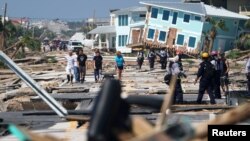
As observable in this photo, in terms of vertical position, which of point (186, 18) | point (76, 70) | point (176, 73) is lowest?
point (186, 18)

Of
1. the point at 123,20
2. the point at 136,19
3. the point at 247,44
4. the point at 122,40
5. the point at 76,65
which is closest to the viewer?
the point at 76,65

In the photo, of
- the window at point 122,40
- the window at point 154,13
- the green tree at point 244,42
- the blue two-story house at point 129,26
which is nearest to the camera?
the green tree at point 244,42

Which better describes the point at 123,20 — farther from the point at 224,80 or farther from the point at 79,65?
the point at 224,80

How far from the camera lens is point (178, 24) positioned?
60.2 meters

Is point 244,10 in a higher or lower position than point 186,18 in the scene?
lower

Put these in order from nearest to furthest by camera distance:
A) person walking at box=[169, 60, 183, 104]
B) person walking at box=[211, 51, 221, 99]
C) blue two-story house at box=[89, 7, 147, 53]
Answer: person walking at box=[169, 60, 183, 104], person walking at box=[211, 51, 221, 99], blue two-story house at box=[89, 7, 147, 53]

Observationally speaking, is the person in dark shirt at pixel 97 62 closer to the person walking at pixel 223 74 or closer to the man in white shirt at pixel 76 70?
the man in white shirt at pixel 76 70

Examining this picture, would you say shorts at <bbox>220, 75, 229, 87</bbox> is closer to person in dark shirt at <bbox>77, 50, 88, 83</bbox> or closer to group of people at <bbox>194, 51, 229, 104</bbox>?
group of people at <bbox>194, 51, 229, 104</bbox>

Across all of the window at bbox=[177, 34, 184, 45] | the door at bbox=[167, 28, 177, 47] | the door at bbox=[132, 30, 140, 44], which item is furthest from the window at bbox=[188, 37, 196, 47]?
the door at bbox=[132, 30, 140, 44]

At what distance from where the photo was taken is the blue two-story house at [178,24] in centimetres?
5934

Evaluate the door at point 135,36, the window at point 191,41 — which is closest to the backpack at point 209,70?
the window at point 191,41

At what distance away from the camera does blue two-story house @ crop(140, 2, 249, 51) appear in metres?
59.3

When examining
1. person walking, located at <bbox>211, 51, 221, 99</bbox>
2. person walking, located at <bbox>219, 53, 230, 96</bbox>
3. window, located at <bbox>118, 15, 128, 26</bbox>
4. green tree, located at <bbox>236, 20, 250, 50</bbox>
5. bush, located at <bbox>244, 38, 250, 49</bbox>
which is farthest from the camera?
window, located at <bbox>118, 15, 128, 26</bbox>

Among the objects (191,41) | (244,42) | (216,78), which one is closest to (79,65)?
(216,78)
